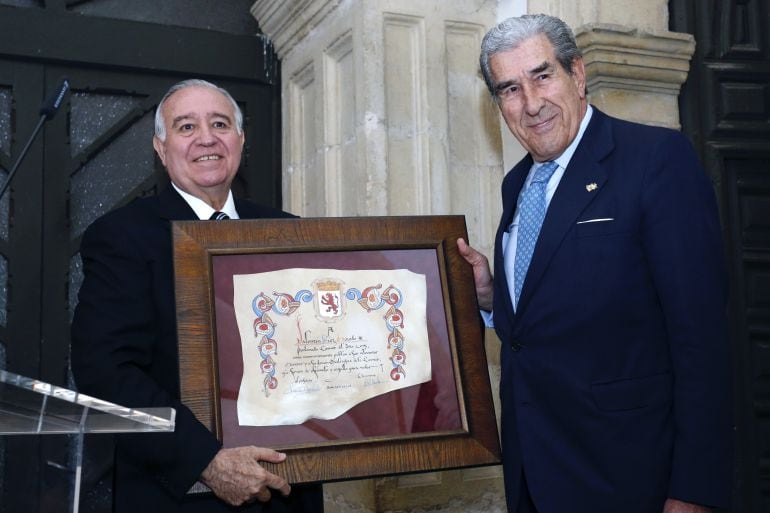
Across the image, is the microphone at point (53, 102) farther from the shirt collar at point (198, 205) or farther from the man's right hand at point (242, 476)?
the man's right hand at point (242, 476)

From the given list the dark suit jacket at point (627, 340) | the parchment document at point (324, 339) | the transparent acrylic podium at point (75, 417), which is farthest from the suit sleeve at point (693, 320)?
the transparent acrylic podium at point (75, 417)

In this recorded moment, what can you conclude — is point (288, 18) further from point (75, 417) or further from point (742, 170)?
point (75, 417)

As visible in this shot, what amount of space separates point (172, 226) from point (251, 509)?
76 centimetres

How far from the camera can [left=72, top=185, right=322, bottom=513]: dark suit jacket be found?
2320 millimetres

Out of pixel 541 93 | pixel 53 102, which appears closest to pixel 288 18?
pixel 53 102

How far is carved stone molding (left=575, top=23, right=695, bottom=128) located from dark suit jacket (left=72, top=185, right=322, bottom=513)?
197 cm

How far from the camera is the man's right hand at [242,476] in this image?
228 centimetres

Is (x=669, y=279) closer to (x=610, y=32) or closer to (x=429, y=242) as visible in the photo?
(x=429, y=242)

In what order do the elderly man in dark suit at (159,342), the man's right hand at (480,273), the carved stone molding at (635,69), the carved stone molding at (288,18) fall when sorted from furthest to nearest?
the carved stone molding at (288,18) → the carved stone molding at (635,69) → the man's right hand at (480,273) → the elderly man in dark suit at (159,342)

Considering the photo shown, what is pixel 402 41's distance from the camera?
405 centimetres

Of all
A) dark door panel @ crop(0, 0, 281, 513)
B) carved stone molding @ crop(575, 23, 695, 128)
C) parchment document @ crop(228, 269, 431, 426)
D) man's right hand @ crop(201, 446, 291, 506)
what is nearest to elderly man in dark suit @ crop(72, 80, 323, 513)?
man's right hand @ crop(201, 446, 291, 506)

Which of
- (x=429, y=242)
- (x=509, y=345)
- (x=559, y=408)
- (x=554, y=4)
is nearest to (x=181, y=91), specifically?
(x=429, y=242)

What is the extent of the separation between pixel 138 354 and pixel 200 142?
711mm

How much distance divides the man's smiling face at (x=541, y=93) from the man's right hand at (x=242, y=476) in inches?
42.3
